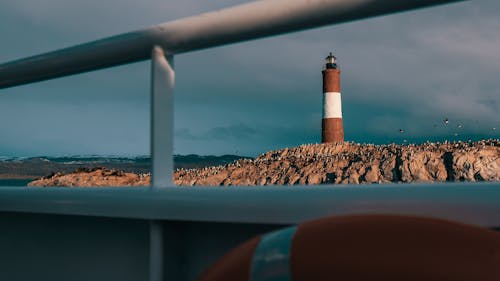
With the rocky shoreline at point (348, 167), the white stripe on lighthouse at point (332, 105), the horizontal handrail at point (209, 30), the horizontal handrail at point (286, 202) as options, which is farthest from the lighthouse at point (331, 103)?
the horizontal handrail at point (286, 202)

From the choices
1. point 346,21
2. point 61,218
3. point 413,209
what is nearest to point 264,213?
point 413,209

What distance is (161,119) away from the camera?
127 centimetres

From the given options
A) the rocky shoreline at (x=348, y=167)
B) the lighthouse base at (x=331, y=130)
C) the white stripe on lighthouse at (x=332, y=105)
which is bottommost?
the rocky shoreline at (x=348, y=167)

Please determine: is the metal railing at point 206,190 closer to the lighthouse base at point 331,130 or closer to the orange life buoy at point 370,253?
the orange life buoy at point 370,253

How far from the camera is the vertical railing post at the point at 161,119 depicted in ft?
4.12

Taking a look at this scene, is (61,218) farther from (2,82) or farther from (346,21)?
(346,21)

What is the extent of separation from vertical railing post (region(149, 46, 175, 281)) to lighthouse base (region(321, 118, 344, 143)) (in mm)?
24001

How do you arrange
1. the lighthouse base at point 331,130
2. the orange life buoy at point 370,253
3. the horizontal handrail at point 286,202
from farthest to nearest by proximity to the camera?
the lighthouse base at point 331,130, the horizontal handrail at point 286,202, the orange life buoy at point 370,253

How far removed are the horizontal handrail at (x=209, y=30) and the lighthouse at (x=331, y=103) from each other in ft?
78.4

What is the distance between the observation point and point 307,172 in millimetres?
34531

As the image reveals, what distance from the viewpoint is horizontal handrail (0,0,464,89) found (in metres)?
1.02

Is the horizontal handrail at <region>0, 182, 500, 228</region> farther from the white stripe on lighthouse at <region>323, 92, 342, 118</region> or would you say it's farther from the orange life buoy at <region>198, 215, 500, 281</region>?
the white stripe on lighthouse at <region>323, 92, 342, 118</region>

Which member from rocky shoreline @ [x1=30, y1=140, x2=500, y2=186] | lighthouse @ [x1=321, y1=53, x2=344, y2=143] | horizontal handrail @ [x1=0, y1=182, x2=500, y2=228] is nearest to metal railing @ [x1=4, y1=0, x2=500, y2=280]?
horizontal handrail @ [x1=0, y1=182, x2=500, y2=228]

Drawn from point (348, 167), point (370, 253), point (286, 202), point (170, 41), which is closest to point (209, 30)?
point (170, 41)
